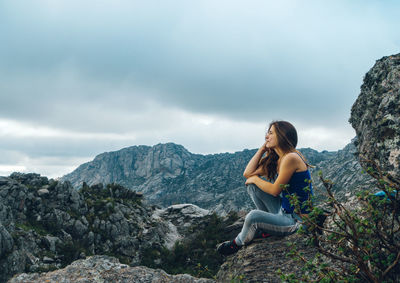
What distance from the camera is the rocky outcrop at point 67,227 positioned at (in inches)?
870

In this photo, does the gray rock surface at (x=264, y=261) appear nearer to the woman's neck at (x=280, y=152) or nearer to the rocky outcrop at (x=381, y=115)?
the woman's neck at (x=280, y=152)

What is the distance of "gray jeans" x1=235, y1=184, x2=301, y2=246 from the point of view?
226 inches

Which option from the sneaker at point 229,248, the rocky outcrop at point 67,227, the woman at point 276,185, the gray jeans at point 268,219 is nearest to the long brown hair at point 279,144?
the woman at point 276,185

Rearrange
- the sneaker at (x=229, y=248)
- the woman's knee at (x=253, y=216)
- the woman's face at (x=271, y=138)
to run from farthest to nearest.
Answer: the sneaker at (x=229, y=248) < the woman's face at (x=271, y=138) < the woman's knee at (x=253, y=216)

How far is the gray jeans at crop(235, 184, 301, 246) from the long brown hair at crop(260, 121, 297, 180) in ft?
1.73

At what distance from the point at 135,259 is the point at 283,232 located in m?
26.3

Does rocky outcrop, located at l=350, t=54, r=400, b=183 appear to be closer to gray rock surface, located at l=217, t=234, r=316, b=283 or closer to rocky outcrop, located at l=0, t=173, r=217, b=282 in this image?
gray rock surface, located at l=217, t=234, r=316, b=283

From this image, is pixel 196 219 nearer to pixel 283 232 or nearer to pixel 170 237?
pixel 170 237

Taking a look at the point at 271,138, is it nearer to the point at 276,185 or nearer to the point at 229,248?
the point at 276,185

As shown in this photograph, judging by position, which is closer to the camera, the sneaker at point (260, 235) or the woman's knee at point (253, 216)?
the woman's knee at point (253, 216)

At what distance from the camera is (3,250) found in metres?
19.2

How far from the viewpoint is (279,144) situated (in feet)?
19.7

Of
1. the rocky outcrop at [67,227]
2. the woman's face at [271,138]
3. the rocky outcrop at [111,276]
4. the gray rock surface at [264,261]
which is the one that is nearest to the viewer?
the gray rock surface at [264,261]

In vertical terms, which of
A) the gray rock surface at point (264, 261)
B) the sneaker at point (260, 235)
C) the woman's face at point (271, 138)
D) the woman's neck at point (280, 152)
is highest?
the woman's face at point (271, 138)
